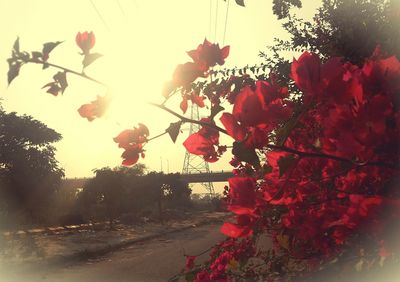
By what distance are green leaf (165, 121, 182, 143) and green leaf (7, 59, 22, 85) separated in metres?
0.36

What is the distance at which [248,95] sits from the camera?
880 mm

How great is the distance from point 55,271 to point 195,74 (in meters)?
10.1

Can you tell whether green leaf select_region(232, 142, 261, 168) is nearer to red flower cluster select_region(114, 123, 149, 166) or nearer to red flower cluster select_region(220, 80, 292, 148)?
red flower cluster select_region(220, 80, 292, 148)

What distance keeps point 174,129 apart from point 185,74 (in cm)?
18

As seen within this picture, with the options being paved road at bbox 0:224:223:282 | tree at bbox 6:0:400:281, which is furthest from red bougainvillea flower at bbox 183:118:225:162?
paved road at bbox 0:224:223:282

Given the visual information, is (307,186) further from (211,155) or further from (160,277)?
(160,277)

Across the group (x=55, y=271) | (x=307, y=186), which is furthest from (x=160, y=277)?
(x=307, y=186)

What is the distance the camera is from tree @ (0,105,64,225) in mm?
16047

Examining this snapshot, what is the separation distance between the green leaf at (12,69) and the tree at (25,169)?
50.5 feet

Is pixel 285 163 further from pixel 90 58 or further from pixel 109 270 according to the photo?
pixel 109 270

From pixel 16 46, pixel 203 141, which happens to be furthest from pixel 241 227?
pixel 16 46

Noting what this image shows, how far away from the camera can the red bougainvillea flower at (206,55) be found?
3.82ft

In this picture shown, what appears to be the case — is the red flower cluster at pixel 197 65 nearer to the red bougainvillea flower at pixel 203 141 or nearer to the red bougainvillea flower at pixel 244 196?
the red bougainvillea flower at pixel 203 141

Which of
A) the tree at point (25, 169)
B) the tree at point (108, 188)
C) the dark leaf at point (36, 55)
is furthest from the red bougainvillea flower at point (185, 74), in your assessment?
the tree at point (108, 188)
